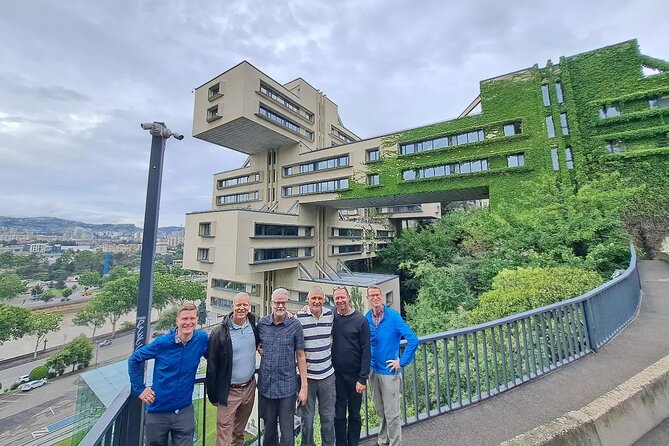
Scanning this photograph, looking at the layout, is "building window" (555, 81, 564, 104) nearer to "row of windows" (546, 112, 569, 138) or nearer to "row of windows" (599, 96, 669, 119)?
"row of windows" (546, 112, 569, 138)

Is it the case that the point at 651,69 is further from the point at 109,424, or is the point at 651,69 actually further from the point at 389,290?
the point at 109,424

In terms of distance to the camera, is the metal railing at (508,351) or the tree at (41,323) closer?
the metal railing at (508,351)

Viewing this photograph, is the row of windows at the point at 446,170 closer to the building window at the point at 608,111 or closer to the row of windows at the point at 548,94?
the row of windows at the point at 548,94

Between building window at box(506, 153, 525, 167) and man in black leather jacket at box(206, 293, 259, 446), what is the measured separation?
1983 centimetres

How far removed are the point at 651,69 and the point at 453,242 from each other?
634 inches

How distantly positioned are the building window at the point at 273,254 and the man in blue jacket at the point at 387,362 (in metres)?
17.4

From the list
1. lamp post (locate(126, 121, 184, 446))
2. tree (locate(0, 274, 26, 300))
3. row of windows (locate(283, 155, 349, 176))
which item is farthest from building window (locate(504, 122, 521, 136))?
tree (locate(0, 274, 26, 300))

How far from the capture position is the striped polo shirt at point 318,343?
2822mm

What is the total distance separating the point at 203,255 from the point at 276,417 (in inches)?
752

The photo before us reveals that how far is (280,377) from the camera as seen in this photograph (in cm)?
273

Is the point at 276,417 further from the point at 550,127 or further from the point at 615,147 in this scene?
the point at 615,147

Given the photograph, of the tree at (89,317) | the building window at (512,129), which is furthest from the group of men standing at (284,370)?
the tree at (89,317)

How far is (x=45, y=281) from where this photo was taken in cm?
8038

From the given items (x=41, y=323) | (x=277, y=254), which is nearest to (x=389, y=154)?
(x=277, y=254)
